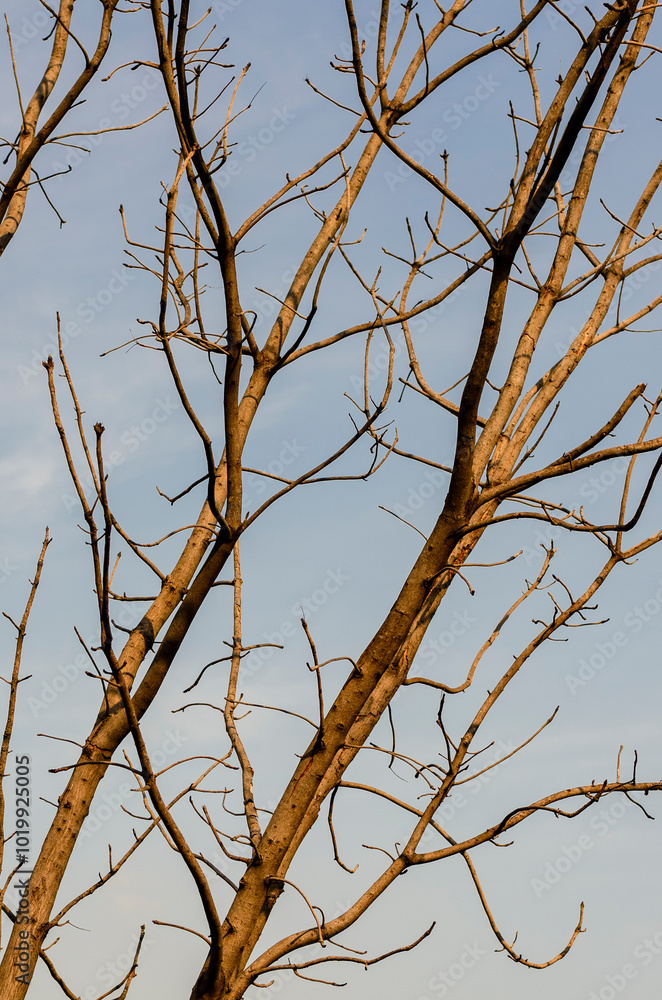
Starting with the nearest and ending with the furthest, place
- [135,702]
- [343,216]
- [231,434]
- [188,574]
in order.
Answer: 1. [231,434]
2. [135,702]
3. [188,574]
4. [343,216]

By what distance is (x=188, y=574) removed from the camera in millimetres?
3254

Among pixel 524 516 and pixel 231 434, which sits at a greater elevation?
pixel 231 434

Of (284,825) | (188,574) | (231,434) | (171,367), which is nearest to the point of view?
(171,367)

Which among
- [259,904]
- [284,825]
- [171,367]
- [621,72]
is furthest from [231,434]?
[621,72]

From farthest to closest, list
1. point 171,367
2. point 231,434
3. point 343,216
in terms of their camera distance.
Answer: point 343,216, point 231,434, point 171,367

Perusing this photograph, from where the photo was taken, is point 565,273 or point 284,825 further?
point 565,273

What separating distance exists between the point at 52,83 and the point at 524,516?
2.42m

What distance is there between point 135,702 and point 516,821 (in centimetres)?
125

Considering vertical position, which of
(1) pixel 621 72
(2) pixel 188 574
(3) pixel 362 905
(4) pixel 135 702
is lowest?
(3) pixel 362 905

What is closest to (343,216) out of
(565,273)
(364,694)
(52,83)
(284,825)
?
(565,273)

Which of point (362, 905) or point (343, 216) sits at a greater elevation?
point (343, 216)

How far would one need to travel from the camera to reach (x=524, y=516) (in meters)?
2.55

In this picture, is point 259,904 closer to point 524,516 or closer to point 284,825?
point 284,825

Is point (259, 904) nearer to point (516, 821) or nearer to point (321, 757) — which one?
point (321, 757)
